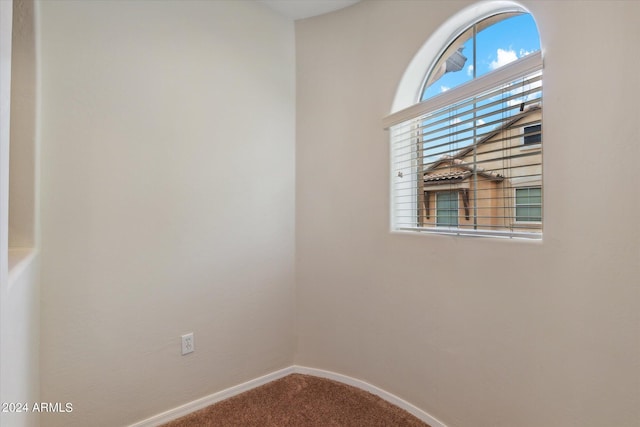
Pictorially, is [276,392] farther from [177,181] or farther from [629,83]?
[629,83]

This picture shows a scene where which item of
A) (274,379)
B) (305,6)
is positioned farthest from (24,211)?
(305,6)

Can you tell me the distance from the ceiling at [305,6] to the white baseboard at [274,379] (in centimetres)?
239

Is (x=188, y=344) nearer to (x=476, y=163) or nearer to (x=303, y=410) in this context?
(x=303, y=410)

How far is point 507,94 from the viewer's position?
128 centimetres

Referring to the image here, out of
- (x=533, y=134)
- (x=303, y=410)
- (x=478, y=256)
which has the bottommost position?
(x=303, y=410)

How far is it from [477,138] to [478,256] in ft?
1.78

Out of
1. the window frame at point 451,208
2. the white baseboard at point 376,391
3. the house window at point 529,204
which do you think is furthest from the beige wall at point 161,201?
the house window at point 529,204

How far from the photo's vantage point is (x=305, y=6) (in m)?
1.97

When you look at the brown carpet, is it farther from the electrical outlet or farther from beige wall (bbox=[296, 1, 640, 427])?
the electrical outlet

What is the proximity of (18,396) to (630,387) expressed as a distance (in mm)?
1816


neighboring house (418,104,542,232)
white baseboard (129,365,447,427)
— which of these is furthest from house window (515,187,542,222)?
white baseboard (129,365,447,427)

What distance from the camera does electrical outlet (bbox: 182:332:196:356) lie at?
67.1 inches

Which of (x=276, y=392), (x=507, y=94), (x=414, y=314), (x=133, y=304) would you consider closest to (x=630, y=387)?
(x=414, y=314)

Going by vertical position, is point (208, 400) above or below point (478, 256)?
below
